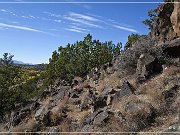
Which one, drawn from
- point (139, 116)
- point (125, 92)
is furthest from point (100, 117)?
point (139, 116)

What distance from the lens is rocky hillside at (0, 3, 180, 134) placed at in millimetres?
14594

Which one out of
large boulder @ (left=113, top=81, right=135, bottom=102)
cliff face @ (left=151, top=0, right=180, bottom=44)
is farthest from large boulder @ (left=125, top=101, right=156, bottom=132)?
cliff face @ (left=151, top=0, right=180, bottom=44)

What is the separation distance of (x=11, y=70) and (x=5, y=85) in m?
Result: 1.96

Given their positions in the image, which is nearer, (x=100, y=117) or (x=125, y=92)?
(x=100, y=117)

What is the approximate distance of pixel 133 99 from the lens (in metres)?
16.6

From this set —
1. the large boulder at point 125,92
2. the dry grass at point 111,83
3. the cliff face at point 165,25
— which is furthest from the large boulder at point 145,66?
the cliff face at point 165,25

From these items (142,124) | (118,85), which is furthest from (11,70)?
(142,124)

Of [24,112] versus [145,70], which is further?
[24,112]

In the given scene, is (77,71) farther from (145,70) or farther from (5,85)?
(145,70)

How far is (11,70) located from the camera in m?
39.0

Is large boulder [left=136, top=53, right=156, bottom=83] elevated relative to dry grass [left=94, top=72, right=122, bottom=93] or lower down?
elevated

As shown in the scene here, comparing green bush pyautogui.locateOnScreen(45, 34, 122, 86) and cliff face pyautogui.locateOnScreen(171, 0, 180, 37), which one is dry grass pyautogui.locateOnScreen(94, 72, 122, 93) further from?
green bush pyautogui.locateOnScreen(45, 34, 122, 86)

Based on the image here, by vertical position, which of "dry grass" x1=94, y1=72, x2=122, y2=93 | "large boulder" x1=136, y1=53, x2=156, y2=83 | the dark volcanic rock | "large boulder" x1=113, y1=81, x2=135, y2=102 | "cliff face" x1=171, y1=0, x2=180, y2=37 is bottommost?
the dark volcanic rock

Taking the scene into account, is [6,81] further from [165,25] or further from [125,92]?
[125,92]
